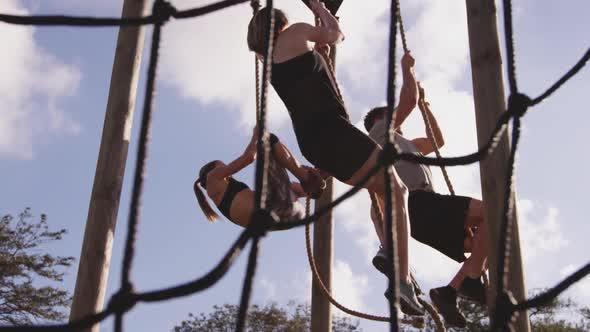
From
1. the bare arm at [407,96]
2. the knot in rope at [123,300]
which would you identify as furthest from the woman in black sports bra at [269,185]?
the knot in rope at [123,300]

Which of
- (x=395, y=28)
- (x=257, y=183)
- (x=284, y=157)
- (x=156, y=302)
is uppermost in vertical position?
(x=284, y=157)

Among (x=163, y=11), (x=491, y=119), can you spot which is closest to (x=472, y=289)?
(x=491, y=119)

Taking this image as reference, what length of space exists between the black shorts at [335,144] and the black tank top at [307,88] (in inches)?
1.0

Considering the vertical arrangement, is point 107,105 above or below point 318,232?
above

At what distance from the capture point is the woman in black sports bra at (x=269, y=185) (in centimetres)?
312

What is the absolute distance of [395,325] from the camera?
1474 millimetres

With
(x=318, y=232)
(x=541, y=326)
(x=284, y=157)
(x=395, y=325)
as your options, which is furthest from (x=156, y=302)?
(x=541, y=326)

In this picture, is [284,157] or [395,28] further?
[284,157]

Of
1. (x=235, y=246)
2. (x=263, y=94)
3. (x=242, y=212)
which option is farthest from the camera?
(x=242, y=212)

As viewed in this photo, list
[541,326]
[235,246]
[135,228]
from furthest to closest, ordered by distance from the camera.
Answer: [541,326] < [235,246] < [135,228]

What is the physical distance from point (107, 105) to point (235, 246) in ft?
5.48

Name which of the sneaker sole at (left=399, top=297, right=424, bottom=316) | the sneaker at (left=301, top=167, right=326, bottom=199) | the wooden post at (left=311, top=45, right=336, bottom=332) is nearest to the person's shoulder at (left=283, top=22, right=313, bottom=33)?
the sneaker at (left=301, top=167, right=326, bottom=199)

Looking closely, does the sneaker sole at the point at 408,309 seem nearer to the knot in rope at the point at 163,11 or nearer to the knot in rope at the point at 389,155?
the knot in rope at the point at 389,155

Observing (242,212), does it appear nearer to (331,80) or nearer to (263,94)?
(331,80)
